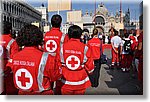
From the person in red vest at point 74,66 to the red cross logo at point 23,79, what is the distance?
1.55 ft

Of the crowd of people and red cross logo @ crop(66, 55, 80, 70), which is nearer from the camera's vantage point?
the crowd of people

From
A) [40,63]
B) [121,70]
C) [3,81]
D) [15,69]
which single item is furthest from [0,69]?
[121,70]

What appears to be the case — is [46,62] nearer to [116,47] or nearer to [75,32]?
[75,32]

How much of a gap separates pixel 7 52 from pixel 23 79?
77 cm

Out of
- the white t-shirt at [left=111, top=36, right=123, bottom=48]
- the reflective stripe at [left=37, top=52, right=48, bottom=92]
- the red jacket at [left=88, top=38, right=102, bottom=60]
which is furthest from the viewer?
the white t-shirt at [left=111, top=36, right=123, bottom=48]

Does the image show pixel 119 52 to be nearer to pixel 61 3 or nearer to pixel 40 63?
pixel 61 3

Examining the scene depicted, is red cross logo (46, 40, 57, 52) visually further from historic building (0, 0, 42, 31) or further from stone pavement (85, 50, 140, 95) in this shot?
stone pavement (85, 50, 140, 95)

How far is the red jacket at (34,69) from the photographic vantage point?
6.83 feet

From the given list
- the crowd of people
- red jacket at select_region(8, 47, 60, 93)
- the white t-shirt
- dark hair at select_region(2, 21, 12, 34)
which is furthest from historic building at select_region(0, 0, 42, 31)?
the white t-shirt

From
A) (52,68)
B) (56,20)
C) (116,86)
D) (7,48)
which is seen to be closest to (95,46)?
(116,86)

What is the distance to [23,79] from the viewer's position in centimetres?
214

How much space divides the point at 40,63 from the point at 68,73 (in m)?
0.54

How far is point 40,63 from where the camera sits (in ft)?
6.81

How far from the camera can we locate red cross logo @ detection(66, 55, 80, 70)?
8.36 feet
